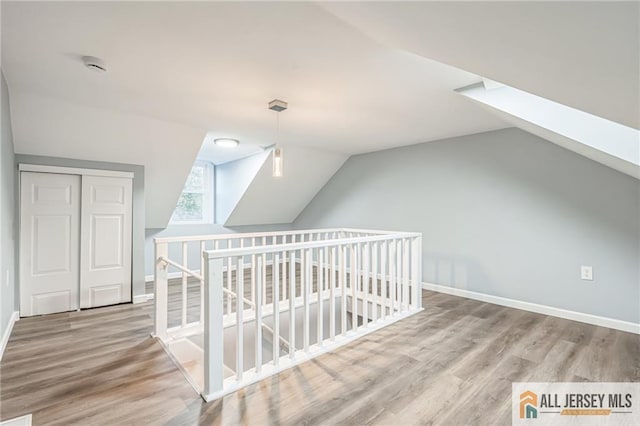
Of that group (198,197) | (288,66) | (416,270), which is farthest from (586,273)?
(198,197)

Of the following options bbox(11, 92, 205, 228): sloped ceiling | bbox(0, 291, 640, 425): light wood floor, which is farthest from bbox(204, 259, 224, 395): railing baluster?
bbox(11, 92, 205, 228): sloped ceiling

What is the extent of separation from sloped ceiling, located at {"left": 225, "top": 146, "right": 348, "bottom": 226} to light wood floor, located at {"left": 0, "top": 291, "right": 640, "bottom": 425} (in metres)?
2.82

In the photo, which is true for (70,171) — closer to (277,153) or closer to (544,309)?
(277,153)

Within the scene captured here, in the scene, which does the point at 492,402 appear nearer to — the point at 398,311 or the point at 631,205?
the point at 398,311

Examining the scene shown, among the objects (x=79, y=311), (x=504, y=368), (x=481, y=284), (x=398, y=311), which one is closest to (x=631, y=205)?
(x=481, y=284)

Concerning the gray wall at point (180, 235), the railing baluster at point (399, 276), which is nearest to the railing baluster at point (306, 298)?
the railing baluster at point (399, 276)

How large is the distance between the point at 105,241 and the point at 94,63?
2423 millimetres

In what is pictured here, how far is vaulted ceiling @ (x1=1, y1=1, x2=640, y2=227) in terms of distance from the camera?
113cm

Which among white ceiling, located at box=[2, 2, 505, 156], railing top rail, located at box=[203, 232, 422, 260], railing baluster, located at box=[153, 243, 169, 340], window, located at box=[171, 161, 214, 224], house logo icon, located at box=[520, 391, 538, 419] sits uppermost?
white ceiling, located at box=[2, 2, 505, 156]

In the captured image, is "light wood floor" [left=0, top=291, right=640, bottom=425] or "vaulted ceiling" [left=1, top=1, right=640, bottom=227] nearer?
"vaulted ceiling" [left=1, top=1, right=640, bottom=227]

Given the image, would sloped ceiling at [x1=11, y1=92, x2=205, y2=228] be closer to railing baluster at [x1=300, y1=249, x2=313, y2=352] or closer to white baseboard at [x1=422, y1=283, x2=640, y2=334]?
railing baluster at [x1=300, y1=249, x2=313, y2=352]

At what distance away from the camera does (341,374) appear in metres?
2.10

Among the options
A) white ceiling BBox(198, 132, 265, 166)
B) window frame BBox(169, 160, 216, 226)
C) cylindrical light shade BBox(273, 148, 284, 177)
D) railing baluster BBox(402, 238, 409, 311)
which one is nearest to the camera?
cylindrical light shade BBox(273, 148, 284, 177)

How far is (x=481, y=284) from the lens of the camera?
3836 millimetres
